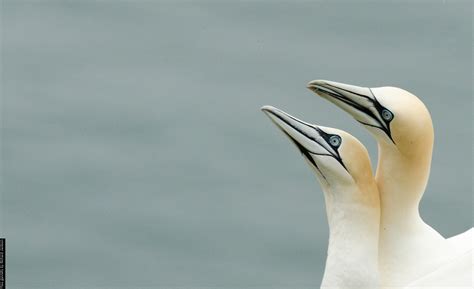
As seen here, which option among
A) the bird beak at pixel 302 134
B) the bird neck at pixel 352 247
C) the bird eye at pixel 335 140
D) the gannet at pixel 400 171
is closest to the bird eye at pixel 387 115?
the gannet at pixel 400 171

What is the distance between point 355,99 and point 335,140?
0.36 metres

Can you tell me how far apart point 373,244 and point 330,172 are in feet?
2.14

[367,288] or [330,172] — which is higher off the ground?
[330,172]

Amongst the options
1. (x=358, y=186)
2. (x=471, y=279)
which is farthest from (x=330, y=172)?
(x=471, y=279)

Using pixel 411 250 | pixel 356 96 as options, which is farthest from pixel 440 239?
pixel 356 96

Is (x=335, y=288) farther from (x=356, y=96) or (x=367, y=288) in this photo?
(x=356, y=96)

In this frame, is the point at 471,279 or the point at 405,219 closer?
the point at 471,279

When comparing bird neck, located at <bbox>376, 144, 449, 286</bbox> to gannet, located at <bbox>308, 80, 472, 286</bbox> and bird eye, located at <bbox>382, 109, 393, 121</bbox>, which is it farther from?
bird eye, located at <bbox>382, 109, 393, 121</bbox>

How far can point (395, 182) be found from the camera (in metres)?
15.2

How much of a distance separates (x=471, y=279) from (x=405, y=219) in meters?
1.09

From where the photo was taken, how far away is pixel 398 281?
15.2 meters

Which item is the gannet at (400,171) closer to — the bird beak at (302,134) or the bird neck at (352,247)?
the bird neck at (352,247)

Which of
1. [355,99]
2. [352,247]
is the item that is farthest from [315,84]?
[352,247]

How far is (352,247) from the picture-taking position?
1510 centimetres
